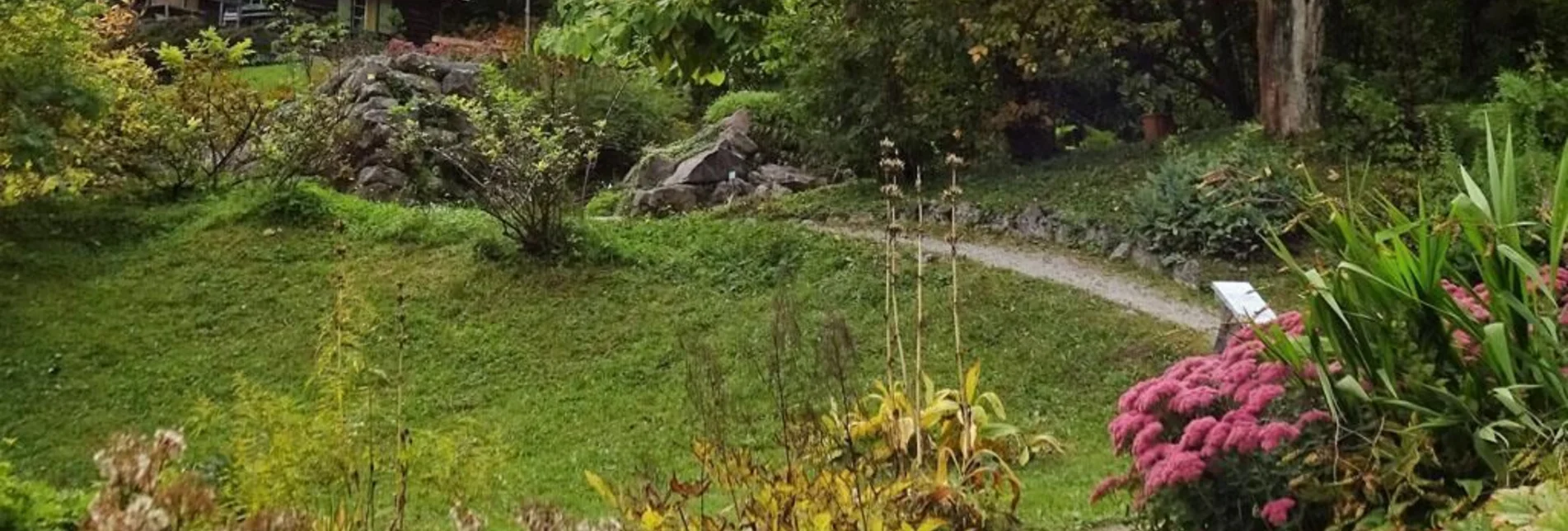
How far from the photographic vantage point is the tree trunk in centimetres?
1164

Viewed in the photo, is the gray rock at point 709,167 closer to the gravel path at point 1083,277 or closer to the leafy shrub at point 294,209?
the gravel path at point 1083,277

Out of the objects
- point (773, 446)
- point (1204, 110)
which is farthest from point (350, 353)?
point (1204, 110)

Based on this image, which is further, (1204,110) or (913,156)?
(1204,110)

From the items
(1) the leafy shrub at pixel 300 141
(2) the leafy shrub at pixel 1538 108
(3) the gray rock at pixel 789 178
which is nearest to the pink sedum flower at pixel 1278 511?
(2) the leafy shrub at pixel 1538 108

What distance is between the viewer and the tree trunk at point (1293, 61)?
11.6m

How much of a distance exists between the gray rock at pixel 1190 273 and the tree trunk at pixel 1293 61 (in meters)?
2.39

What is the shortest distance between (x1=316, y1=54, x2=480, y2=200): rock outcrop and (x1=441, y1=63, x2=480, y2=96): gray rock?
0.04 feet

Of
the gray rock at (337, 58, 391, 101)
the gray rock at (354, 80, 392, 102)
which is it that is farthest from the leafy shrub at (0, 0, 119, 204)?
the gray rock at (337, 58, 391, 101)

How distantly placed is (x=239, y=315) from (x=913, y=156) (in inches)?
268

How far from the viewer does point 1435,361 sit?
3.01 metres

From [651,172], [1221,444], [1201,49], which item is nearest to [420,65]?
[651,172]

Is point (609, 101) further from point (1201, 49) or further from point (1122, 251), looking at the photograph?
point (1122, 251)

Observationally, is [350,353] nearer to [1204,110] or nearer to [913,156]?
[913,156]

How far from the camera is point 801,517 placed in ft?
9.37
